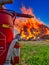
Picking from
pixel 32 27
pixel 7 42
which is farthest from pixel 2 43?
pixel 32 27

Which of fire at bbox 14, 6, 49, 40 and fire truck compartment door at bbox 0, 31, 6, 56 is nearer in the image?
fire truck compartment door at bbox 0, 31, 6, 56

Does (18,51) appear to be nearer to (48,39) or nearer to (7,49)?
(7,49)

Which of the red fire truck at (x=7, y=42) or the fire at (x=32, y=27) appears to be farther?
the fire at (x=32, y=27)

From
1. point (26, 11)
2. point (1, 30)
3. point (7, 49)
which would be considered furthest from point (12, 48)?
point (26, 11)

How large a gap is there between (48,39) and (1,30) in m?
6.93

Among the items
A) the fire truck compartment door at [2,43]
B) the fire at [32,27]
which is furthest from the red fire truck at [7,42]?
the fire at [32,27]

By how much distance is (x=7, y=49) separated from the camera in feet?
13.4

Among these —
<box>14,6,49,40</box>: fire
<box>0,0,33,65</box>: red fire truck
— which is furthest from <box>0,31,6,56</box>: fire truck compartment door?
<box>14,6,49,40</box>: fire

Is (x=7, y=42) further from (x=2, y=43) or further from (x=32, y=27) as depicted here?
(x=32, y=27)

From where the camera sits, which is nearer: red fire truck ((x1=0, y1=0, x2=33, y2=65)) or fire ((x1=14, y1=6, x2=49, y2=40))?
red fire truck ((x1=0, y1=0, x2=33, y2=65))

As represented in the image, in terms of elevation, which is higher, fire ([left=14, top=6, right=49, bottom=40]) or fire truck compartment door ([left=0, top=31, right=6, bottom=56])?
fire ([left=14, top=6, right=49, bottom=40])

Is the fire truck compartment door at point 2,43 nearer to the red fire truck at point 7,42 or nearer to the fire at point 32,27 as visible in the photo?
the red fire truck at point 7,42

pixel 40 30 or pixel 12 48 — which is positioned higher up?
pixel 40 30

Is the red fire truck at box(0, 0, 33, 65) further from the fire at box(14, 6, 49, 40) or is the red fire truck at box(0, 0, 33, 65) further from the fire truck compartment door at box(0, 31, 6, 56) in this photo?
the fire at box(14, 6, 49, 40)
